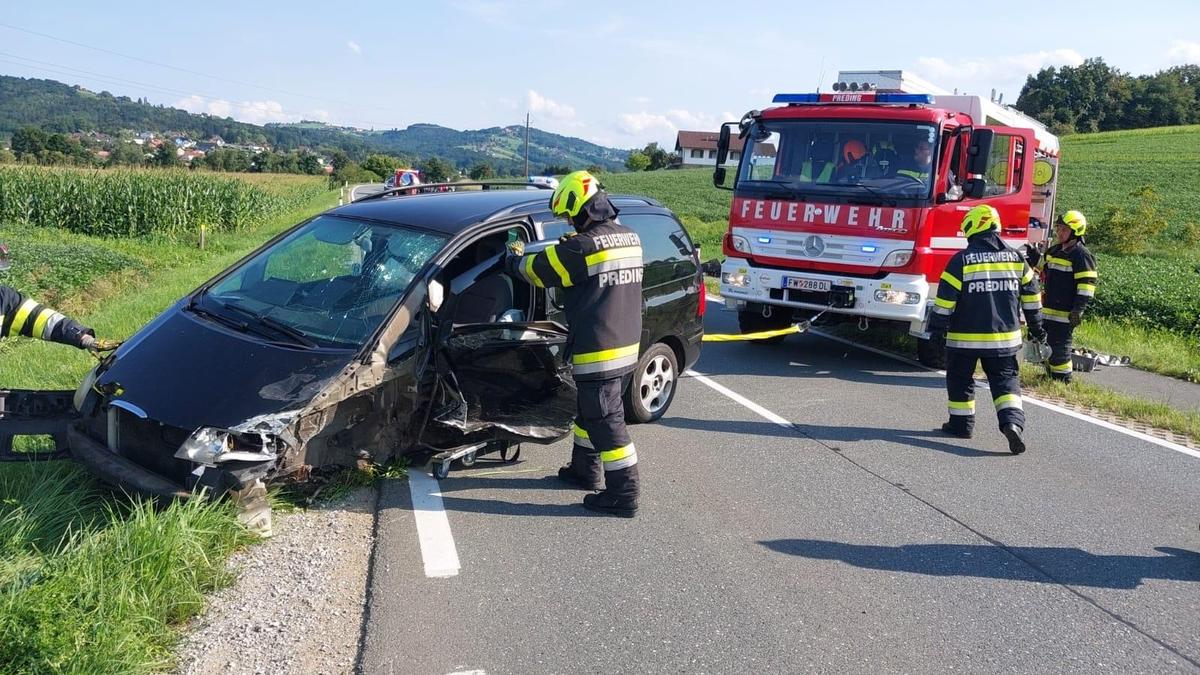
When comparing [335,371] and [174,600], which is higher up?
[335,371]

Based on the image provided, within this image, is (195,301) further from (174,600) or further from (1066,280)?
(1066,280)

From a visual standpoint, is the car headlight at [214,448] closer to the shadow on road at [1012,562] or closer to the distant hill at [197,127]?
the shadow on road at [1012,562]

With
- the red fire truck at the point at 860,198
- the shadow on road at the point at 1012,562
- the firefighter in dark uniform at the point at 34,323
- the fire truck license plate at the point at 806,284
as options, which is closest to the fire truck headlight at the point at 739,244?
the red fire truck at the point at 860,198

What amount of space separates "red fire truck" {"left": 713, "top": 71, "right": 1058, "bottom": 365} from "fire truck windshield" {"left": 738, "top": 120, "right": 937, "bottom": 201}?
0.01 m

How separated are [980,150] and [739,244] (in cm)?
248

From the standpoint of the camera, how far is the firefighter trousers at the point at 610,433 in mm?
4805

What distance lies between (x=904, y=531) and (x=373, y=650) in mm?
2911

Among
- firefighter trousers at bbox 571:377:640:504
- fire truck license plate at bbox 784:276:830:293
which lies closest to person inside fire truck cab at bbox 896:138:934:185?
fire truck license plate at bbox 784:276:830:293

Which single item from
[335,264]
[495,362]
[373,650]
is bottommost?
[373,650]

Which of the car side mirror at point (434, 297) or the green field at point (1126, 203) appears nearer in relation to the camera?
the car side mirror at point (434, 297)

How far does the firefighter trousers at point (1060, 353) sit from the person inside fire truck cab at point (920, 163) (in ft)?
6.69

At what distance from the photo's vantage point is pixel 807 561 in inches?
171

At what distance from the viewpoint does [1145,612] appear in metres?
3.97

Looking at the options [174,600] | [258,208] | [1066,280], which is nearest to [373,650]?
[174,600]
